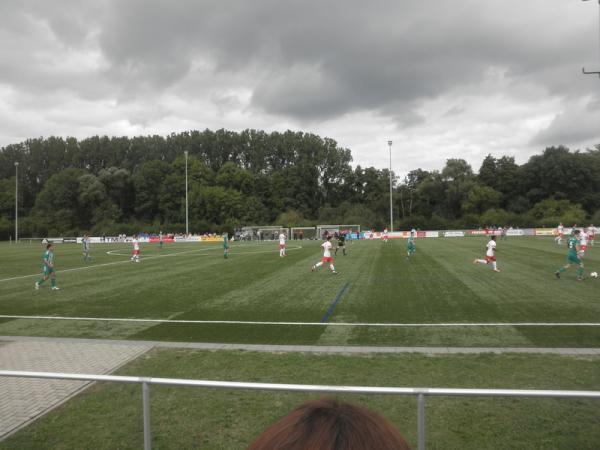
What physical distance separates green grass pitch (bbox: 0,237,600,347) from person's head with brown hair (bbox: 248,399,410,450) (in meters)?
8.67

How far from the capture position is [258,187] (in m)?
96.8

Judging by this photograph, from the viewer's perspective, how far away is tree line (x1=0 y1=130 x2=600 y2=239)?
82.9 metres

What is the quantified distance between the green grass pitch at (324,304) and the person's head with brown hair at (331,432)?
867cm

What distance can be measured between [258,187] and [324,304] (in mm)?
84293

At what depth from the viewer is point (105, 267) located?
26719 mm

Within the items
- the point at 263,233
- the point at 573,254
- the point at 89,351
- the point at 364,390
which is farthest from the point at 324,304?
the point at 263,233

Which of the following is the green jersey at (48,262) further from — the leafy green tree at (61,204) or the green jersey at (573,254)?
the leafy green tree at (61,204)

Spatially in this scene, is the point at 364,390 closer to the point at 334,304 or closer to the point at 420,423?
the point at 420,423

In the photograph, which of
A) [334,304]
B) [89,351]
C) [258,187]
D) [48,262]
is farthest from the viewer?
[258,187]

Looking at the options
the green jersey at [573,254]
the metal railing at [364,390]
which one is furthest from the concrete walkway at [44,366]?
the green jersey at [573,254]

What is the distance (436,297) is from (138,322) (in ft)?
32.2

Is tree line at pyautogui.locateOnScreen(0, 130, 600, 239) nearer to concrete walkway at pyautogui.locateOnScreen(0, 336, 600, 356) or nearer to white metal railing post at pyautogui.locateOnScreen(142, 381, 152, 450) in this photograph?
concrete walkway at pyautogui.locateOnScreen(0, 336, 600, 356)

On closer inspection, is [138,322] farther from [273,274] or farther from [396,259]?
[396,259]

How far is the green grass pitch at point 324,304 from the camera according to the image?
10.3 metres
